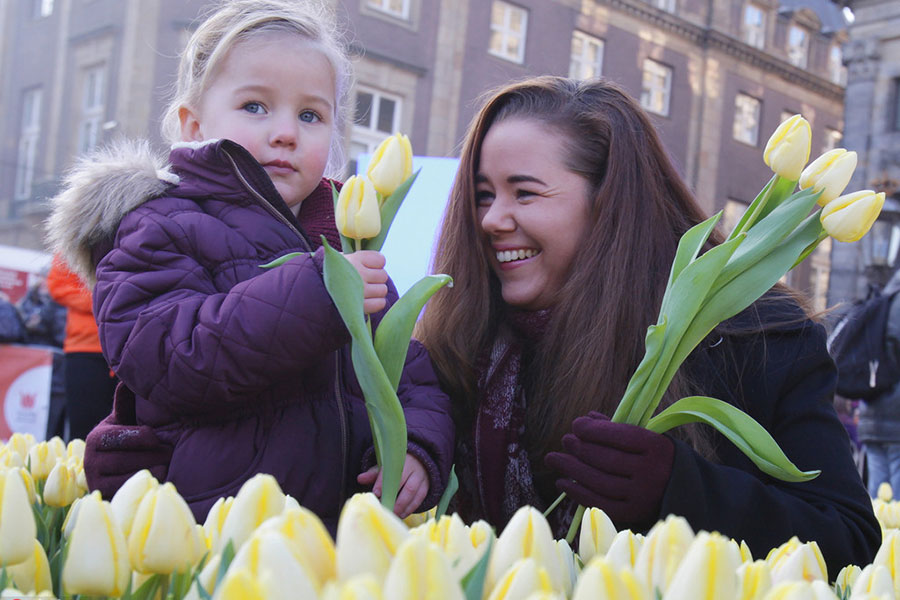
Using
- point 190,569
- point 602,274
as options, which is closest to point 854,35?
point 602,274

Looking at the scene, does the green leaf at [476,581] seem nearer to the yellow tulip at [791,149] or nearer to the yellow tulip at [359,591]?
the yellow tulip at [359,591]

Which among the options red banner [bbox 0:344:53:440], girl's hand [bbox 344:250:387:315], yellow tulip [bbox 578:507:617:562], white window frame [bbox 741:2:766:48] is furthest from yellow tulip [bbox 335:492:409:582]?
white window frame [bbox 741:2:766:48]

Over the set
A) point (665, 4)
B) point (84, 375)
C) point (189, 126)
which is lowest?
point (84, 375)

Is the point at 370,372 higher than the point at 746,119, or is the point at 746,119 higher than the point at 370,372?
the point at 746,119

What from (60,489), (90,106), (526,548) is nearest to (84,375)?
(60,489)

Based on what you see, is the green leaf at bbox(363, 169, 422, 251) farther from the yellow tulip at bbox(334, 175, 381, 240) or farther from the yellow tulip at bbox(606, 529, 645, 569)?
the yellow tulip at bbox(606, 529, 645, 569)

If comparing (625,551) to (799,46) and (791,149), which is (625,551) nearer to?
(791,149)

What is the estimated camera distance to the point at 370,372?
1.14 metres

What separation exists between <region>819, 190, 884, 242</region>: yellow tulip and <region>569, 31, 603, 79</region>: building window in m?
17.3

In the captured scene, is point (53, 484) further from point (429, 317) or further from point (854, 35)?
point (854, 35)

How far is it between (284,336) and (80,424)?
3.40 metres

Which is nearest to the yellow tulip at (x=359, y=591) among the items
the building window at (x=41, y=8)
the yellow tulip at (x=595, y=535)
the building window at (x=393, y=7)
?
the yellow tulip at (x=595, y=535)

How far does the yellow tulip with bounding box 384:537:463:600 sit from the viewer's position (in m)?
0.53

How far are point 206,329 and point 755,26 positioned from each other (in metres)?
23.1
